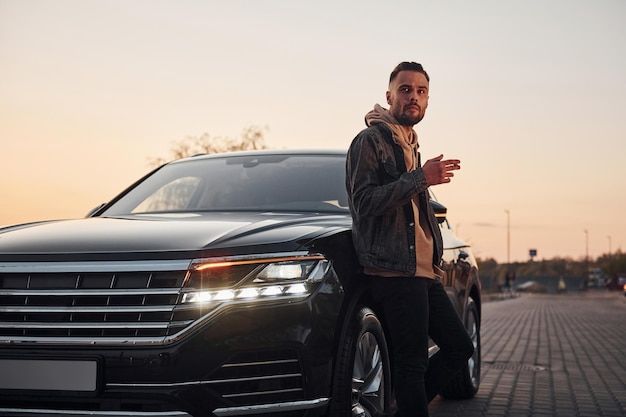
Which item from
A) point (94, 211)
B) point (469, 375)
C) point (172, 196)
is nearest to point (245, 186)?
point (172, 196)

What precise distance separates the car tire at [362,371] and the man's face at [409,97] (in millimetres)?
1003

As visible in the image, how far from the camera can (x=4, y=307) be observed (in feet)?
11.6

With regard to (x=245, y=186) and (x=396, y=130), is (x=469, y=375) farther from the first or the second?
(x=396, y=130)

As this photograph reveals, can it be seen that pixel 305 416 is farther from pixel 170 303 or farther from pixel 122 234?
pixel 122 234

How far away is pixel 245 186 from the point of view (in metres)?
5.35

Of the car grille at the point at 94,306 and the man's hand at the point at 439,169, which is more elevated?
the man's hand at the point at 439,169

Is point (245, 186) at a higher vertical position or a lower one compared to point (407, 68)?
lower

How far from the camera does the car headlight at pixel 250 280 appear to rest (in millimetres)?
3418

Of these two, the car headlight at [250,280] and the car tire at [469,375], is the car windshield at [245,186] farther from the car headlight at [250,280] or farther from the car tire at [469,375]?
the car tire at [469,375]

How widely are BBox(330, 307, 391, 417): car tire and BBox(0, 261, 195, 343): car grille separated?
2.64 ft

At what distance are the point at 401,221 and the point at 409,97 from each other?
2.12 feet

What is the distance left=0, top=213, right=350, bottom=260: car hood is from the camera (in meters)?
3.56

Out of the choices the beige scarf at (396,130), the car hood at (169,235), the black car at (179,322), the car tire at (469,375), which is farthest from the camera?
the car tire at (469,375)

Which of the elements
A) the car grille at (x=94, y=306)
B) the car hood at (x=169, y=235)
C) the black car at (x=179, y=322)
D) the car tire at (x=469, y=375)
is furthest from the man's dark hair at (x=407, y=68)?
the car tire at (x=469, y=375)
